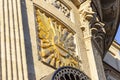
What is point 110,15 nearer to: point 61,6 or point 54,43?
point 61,6

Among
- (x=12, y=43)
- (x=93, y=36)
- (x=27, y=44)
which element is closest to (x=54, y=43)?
(x=27, y=44)

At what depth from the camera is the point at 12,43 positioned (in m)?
8.99

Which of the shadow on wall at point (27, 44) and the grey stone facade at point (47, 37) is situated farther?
the shadow on wall at point (27, 44)

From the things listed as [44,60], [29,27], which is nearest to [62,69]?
[44,60]

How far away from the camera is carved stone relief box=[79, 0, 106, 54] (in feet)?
42.8

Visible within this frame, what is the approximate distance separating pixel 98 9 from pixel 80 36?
7.39 ft

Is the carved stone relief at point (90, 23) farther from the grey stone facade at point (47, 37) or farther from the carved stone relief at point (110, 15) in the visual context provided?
the carved stone relief at point (110, 15)

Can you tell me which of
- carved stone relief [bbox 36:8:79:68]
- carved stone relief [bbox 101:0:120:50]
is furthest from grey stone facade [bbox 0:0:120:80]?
carved stone relief [bbox 101:0:120:50]

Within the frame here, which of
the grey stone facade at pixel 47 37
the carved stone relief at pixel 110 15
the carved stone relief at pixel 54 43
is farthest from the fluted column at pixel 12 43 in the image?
the carved stone relief at pixel 110 15

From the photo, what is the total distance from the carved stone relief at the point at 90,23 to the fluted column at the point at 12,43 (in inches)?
135

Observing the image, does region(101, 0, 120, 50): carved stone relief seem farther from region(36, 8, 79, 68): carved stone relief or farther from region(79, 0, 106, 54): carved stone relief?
region(36, 8, 79, 68): carved stone relief

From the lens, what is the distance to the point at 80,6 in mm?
13531

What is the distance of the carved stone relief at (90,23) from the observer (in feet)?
42.8

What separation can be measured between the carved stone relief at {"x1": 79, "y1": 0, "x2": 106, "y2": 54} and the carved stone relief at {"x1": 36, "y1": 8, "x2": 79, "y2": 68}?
1174 mm
